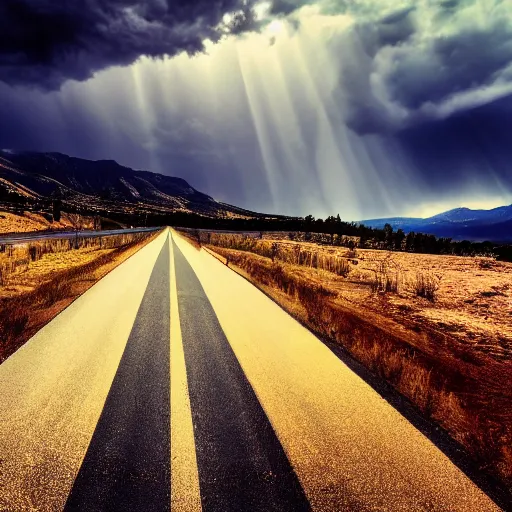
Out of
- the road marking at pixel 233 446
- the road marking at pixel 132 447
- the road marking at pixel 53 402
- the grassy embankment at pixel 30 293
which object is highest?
the road marking at pixel 233 446

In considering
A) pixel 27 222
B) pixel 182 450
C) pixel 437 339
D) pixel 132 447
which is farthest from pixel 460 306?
pixel 27 222

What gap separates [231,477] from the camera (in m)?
2.50

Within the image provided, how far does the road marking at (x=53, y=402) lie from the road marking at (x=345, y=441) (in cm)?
186

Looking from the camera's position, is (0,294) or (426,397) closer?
(426,397)

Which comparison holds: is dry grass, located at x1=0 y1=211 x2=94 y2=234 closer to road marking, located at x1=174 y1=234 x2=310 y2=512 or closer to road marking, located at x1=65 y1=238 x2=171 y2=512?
road marking, located at x1=65 y1=238 x2=171 y2=512

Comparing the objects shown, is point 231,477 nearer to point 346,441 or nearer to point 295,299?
point 346,441

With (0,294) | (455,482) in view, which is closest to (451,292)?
(455,482)

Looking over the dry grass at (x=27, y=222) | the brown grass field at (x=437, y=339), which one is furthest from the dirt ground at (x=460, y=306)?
the dry grass at (x=27, y=222)

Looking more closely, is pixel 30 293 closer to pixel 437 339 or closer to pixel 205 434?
pixel 205 434

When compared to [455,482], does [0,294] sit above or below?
below

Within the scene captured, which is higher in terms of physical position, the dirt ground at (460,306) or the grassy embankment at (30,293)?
the dirt ground at (460,306)

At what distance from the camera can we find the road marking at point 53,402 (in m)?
2.43

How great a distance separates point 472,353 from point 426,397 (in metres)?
2.42

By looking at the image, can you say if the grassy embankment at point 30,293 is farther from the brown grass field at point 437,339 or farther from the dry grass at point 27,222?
the dry grass at point 27,222
